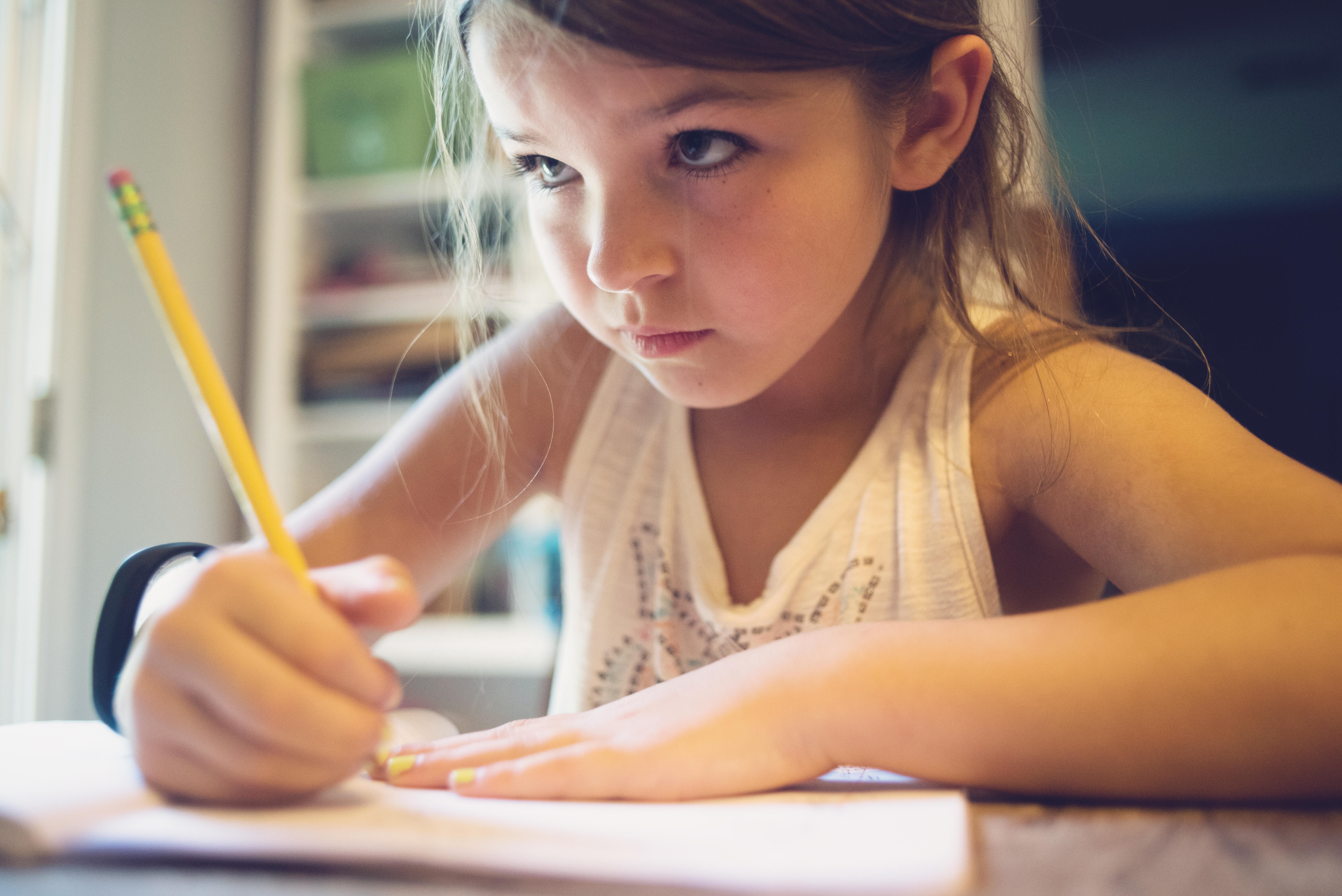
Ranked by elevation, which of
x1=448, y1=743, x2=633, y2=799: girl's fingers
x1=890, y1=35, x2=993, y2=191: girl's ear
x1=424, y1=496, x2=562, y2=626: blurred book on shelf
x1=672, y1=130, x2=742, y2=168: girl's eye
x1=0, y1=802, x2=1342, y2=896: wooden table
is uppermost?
x1=890, y1=35, x2=993, y2=191: girl's ear

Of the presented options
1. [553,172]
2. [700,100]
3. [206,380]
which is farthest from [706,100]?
[206,380]

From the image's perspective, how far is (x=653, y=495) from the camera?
65 centimetres

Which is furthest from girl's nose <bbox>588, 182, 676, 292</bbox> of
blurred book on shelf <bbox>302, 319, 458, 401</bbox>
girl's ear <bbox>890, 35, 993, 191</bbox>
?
blurred book on shelf <bbox>302, 319, 458, 401</bbox>

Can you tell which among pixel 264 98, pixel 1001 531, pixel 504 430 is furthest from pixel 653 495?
pixel 264 98

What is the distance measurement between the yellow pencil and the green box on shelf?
4.50 feet

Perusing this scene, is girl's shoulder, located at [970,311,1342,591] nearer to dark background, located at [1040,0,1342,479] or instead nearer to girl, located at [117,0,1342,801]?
girl, located at [117,0,1342,801]

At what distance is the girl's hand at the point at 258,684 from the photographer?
268 millimetres

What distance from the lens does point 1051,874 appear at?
0.24 m

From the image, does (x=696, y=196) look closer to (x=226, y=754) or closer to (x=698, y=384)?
(x=698, y=384)

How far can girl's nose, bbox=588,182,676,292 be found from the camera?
1.41ft

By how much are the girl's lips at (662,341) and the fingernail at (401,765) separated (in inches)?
10.0

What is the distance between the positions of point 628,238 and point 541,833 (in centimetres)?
28

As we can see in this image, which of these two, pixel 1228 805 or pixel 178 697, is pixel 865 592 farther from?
pixel 178 697

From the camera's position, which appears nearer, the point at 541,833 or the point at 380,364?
the point at 541,833
